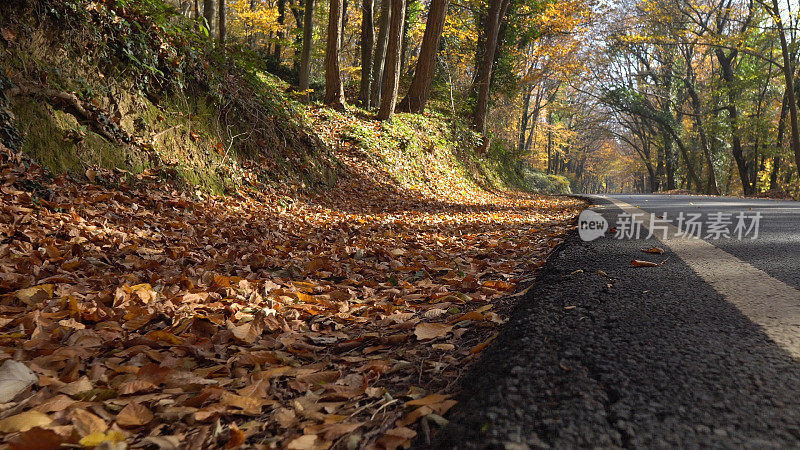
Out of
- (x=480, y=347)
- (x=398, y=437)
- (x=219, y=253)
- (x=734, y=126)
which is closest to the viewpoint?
(x=398, y=437)

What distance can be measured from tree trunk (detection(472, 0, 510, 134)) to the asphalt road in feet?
45.1

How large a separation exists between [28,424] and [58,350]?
2.17 feet

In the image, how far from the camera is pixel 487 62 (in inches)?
590

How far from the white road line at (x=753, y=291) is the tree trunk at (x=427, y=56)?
32.4 ft

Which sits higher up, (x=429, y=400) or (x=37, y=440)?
(x=429, y=400)

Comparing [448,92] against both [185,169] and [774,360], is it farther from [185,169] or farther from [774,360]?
[774,360]

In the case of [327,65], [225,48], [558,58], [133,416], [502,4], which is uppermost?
[558,58]

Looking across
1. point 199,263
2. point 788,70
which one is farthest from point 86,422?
point 788,70

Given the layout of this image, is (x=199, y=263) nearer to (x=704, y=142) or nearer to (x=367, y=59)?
(x=367, y=59)

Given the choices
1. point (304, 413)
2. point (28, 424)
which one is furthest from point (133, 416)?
point (304, 413)

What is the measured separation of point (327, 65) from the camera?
35.9 feet

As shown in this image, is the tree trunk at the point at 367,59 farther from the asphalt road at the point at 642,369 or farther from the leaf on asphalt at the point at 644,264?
the asphalt road at the point at 642,369

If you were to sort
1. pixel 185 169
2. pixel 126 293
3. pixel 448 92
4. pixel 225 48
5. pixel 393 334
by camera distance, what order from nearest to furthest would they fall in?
pixel 393 334 → pixel 126 293 → pixel 185 169 → pixel 225 48 → pixel 448 92

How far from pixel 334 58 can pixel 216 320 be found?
955 centimetres
